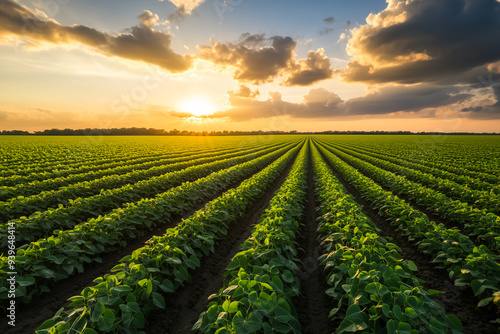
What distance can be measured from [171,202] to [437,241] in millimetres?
8760

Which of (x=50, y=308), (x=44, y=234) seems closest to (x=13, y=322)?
(x=50, y=308)

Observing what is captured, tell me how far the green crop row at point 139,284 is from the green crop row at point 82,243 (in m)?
0.82

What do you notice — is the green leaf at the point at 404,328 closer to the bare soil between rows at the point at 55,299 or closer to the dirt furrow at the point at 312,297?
the dirt furrow at the point at 312,297

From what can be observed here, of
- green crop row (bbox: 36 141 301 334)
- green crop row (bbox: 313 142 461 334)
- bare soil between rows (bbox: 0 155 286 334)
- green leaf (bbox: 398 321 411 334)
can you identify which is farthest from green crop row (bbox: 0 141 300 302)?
green leaf (bbox: 398 321 411 334)

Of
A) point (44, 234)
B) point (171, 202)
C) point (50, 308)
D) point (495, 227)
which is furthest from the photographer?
point (171, 202)

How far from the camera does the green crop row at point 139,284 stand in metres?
2.87

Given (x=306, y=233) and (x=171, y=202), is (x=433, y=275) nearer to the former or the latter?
(x=306, y=233)

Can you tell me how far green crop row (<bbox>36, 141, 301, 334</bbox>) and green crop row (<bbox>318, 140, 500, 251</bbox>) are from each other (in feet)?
22.9

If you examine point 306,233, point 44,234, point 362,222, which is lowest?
point 306,233

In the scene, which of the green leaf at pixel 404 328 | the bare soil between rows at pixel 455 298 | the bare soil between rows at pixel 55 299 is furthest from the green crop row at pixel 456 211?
the bare soil between rows at pixel 55 299

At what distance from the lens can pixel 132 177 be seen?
14.7 metres

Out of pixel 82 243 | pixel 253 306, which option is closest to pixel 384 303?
pixel 253 306

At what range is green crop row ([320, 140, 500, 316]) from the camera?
4016mm

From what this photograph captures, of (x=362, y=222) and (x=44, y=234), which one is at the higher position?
(x=362, y=222)
